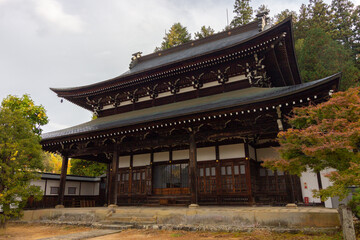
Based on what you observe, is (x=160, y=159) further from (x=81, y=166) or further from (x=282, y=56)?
(x=81, y=166)

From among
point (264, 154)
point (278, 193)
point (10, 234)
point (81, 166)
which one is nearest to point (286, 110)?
point (264, 154)

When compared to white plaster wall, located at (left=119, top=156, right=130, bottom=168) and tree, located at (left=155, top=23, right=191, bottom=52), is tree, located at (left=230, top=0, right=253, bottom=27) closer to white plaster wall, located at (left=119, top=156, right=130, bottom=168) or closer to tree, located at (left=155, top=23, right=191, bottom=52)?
tree, located at (left=155, top=23, right=191, bottom=52)

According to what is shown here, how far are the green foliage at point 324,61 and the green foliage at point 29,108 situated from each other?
25408 millimetres

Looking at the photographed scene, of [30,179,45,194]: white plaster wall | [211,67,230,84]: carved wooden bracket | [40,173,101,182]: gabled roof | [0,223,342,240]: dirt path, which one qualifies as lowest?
[0,223,342,240]: dirt path

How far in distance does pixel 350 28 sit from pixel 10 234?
137 ft

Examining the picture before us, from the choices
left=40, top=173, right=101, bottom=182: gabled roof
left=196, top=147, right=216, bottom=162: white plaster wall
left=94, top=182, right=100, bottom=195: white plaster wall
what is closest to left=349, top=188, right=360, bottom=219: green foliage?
left=196, top=147, right=216, bottom=162: white plaster wall

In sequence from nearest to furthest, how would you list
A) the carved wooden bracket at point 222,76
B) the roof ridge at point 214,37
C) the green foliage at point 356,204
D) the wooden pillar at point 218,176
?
the green foliage at point 356,204, the wooden pillar at point 218,176, the carved wooden bracket at point 222,76, the roof ridge at point 214,37

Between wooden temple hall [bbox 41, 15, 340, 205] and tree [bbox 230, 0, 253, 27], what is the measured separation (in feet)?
76.6

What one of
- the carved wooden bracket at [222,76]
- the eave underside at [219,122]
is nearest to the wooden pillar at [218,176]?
the eave underside at [219,122]

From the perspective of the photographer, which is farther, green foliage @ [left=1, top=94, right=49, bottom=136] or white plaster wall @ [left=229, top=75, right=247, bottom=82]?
green foliage @ [left=1, top=94, right=49, bottom=136]

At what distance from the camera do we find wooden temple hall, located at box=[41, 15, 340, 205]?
35.9ft

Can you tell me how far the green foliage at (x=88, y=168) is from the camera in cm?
2836

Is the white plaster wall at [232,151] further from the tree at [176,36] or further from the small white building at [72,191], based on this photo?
the tree at [176,36]

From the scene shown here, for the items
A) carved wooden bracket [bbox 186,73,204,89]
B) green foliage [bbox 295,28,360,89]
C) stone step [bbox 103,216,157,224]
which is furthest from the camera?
green foliage [bbox 295,28,360,89]
